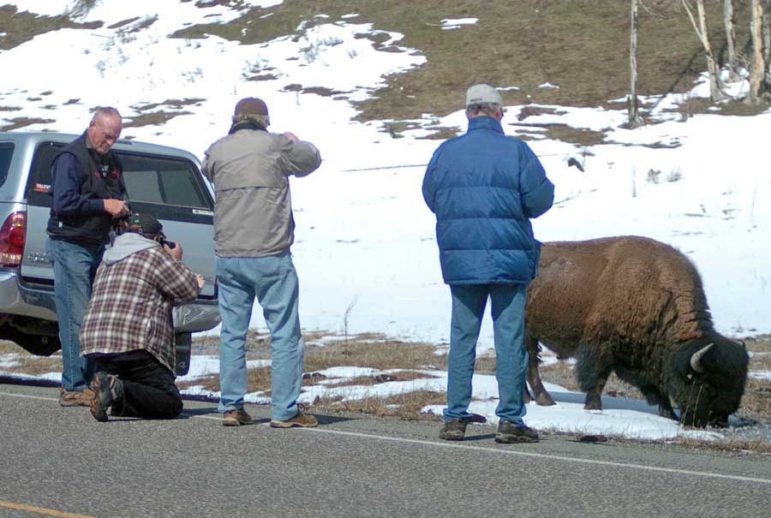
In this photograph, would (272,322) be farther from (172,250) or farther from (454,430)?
(454,430)

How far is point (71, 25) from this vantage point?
2206 inches

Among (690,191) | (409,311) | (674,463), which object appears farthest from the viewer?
(690,191)

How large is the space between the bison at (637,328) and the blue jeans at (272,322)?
3.63m

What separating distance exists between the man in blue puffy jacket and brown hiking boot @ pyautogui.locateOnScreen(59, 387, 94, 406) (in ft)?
9.53

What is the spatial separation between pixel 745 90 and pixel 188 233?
31365 mm

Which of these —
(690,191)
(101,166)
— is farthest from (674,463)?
(690,191)

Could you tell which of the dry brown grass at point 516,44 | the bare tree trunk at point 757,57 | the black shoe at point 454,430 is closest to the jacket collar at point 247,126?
the black shoe at point 454,430

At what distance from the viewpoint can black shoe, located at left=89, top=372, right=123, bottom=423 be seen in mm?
9078

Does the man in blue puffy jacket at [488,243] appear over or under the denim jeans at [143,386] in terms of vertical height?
over

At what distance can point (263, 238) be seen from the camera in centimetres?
898

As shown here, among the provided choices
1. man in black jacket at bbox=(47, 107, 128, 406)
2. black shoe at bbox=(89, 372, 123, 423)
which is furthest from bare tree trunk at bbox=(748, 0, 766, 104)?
black shoe at bbox=(89, 372, 123, 423)

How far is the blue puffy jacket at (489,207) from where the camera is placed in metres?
8.48

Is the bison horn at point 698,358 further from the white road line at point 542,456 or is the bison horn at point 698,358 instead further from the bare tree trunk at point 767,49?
the bare tree trunk at point 767,49

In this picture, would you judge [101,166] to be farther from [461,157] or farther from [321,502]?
[321,502]
